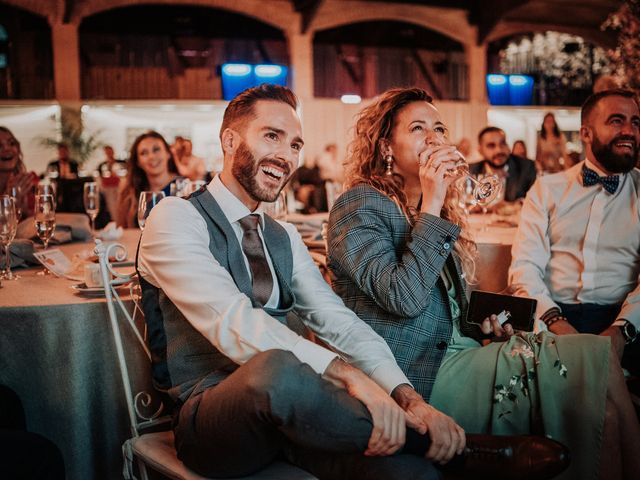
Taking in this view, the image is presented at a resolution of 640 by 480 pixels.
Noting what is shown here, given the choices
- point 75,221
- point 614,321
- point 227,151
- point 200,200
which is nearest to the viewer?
point 200,200

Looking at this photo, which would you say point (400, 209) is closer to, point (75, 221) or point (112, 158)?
point (75, 221)

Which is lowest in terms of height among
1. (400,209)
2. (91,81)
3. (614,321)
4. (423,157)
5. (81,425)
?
(81,425)

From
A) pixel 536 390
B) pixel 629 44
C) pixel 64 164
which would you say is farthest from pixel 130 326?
pixel 64 164

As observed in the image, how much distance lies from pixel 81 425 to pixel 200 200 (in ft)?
2.80

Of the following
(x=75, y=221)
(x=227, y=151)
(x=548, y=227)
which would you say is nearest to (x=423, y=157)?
(x=227, y=151)

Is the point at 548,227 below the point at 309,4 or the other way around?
below

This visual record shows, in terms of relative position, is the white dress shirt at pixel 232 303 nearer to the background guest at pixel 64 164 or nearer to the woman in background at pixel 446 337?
the woman in background at pixel 446 337

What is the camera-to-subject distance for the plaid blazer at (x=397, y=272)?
2.10 metres

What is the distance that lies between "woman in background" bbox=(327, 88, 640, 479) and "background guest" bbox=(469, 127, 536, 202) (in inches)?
128

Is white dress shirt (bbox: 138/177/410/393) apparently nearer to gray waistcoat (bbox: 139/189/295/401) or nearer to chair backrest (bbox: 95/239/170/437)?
gray waistcoat (bbox: 139/189/295/401)

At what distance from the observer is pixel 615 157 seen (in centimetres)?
281

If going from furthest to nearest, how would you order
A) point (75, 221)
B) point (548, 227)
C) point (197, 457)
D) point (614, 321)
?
point (75, 221) < point (548, 227) < point (614, 321) < point (197, 457)

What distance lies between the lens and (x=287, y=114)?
209 cm

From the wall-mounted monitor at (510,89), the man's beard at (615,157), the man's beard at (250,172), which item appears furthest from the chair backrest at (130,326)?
the wall-mounted monitor at (510,89)
